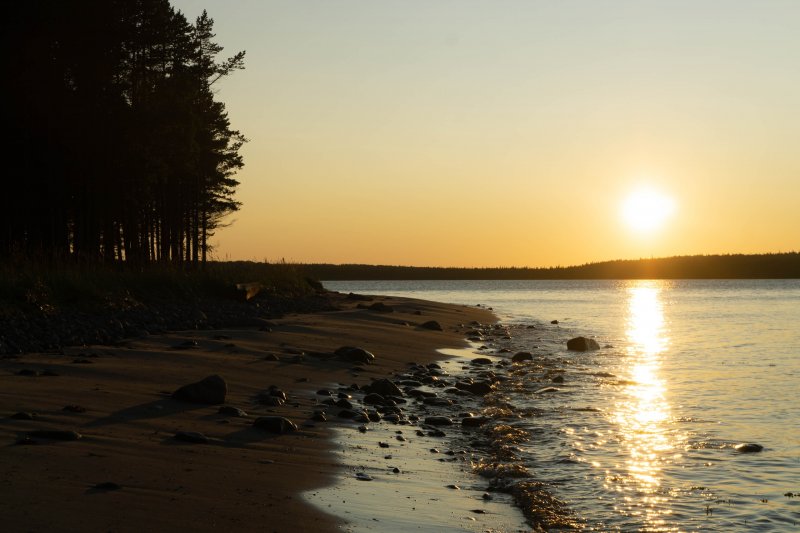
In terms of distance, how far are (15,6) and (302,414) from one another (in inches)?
1252

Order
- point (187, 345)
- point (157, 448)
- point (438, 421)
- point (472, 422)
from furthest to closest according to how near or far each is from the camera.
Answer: point (187, 345), point (472, 422), point (438, 421), point (157, 448)

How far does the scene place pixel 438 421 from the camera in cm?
1332

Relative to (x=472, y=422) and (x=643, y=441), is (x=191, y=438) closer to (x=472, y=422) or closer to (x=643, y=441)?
(x=472, y=422)

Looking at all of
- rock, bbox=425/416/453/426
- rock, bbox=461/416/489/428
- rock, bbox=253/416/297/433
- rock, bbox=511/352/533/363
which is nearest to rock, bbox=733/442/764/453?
rock, bbox=461/416/489/428

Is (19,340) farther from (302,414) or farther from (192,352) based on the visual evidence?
(302,414)

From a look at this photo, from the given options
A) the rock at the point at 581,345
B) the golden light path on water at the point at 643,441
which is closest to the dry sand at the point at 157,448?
the golden light path on water at the point at 643,441

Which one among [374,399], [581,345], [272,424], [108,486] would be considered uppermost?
[108,486]

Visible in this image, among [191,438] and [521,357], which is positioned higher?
[191,438]

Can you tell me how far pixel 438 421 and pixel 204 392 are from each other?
381 centimetres

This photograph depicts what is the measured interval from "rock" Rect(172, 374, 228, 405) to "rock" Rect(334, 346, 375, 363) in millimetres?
7507

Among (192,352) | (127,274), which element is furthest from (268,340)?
(127,274)

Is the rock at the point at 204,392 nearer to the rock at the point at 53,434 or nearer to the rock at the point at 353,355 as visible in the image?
the rock at the point at 53,434

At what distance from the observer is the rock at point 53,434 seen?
867 cm

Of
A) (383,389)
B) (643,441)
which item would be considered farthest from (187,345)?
(643,441)
